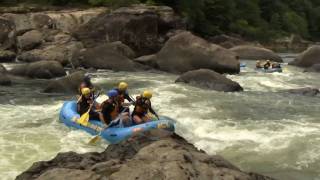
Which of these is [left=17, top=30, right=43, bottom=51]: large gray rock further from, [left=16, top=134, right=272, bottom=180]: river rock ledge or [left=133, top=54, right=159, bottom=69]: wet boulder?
[left=16, top=134, right=272, bottom=180]: river rock ledge

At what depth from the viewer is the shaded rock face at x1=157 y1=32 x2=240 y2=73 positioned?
2483cm

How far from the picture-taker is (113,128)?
39.3 feet

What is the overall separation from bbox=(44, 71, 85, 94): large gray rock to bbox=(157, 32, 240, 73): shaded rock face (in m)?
7.02

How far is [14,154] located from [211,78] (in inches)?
427

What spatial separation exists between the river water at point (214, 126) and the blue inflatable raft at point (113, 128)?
233mm

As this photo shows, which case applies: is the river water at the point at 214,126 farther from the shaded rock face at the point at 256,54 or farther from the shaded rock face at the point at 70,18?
the shaded rock face at the point at 256,54

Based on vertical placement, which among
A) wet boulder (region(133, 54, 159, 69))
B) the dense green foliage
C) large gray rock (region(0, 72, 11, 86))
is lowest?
the dense green foliage

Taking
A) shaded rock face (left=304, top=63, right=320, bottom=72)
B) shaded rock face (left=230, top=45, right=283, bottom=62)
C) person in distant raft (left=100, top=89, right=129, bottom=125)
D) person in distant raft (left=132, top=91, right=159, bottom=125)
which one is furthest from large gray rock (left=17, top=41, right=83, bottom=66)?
person in distant raft (left=132, top=91, right=159, bottom=125)

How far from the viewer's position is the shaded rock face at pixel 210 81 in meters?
19.5

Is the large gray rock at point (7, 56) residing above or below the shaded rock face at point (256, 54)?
above

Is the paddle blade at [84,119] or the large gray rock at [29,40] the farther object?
the large gray rock at [29,40]

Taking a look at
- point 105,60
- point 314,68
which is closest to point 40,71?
point 105,60

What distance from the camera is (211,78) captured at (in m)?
20.1

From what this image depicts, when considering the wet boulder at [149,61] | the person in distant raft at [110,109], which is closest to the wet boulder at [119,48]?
the wet boulder at [149,61]
